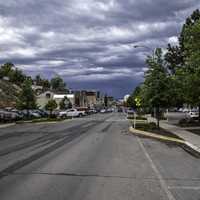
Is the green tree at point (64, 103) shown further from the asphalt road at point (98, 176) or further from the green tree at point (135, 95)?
the asphalt road at point (98, 176)

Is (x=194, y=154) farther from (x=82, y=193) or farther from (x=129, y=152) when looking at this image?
(x=82, y=193)

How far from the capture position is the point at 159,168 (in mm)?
12297

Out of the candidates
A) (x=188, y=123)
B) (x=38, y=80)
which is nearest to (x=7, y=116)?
(x=188, y=123)

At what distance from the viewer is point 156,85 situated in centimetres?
3303

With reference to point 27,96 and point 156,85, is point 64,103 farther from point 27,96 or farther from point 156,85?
point 156,85

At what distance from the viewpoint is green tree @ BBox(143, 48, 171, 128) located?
33000 millimetres

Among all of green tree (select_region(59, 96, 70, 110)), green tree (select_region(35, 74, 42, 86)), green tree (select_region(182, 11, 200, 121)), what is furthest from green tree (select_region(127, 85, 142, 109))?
green tree (select_region(35, 74, 42, 86))

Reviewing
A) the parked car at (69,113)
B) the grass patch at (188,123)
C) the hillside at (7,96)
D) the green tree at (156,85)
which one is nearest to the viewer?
the green tree at (156,85)

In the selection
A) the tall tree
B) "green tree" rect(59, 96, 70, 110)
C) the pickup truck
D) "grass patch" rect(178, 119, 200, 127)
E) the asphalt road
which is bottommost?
the asphalt road

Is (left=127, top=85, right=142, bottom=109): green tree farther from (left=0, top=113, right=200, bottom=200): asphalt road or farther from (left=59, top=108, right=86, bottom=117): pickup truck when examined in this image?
(left=0, top=113, right=200, bottom=200): asphalt road

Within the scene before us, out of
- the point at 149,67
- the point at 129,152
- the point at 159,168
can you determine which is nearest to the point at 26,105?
the point at 149,67

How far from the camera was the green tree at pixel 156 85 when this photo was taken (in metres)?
33.0

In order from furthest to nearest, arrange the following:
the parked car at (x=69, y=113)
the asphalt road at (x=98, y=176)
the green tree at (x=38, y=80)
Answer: the green tree at (x=38, y=80) < the parked car at (x=69, y=113) < the asphalt road at (x=98, y=176)

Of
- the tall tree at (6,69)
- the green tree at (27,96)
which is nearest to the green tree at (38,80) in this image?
the tall tree at (6,69)
